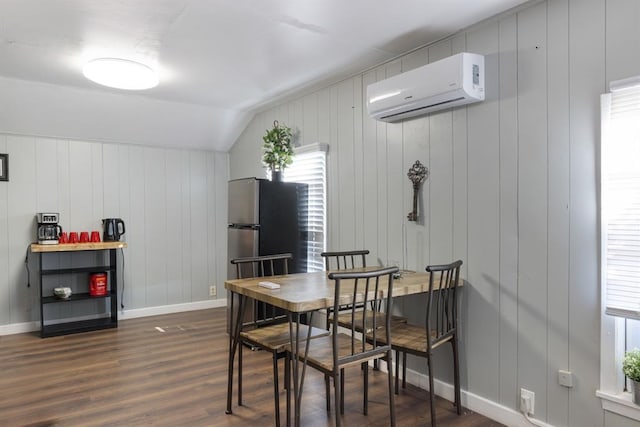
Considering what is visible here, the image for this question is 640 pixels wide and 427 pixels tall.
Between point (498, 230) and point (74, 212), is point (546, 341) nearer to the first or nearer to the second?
point (498, 230)

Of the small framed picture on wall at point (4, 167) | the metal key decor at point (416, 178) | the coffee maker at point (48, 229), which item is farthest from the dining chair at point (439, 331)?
the small framed picture on wall at point (4, 167)

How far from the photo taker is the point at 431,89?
9.00 ft

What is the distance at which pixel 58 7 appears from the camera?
2547 millimetres

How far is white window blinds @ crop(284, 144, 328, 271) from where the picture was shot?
13.6 feet

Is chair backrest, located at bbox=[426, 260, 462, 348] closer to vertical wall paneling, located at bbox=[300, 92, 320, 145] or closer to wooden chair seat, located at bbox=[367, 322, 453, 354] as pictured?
wooden chair seat, located at bbox=[367, 322, 453, 354]

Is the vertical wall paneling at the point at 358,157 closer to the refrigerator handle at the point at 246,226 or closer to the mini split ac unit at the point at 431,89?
the mini split ac unit at the point at 431,89

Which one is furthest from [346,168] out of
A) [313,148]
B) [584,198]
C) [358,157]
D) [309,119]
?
[584,198]

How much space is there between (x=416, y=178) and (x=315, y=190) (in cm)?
135

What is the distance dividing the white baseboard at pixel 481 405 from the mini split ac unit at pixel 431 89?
6.17 ft

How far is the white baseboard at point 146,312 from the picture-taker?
4.53m

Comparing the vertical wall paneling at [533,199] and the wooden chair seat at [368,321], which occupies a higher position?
the vertical wall paneling at [533,199]

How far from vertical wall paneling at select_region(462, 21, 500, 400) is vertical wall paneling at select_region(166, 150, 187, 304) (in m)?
3.93

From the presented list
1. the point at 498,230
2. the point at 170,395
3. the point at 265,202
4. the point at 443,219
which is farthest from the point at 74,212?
the point at 498,230

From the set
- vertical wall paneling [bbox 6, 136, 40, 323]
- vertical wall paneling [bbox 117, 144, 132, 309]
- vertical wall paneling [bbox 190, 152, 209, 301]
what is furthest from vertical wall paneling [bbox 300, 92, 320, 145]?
vertical wall paneling [bbox 6, 136, 40, 323]
